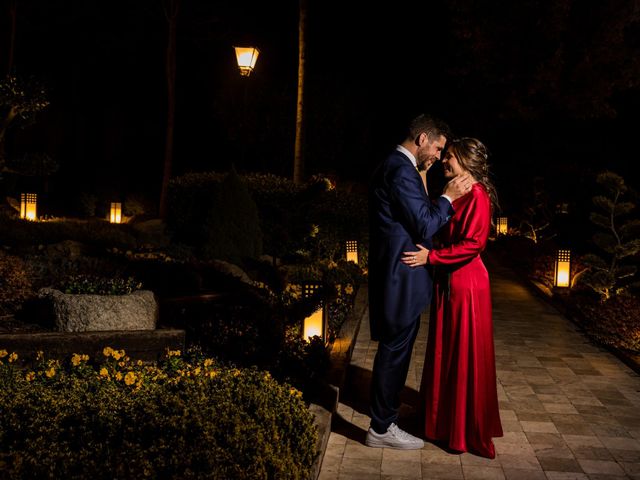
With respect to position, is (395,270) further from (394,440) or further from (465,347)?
(394,440)

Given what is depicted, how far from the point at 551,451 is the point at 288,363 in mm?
2371

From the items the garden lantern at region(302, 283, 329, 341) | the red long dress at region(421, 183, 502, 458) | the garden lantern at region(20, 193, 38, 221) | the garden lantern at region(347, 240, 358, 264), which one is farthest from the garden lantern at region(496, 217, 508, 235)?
the red long dress at region(421, 183, 502, 458)

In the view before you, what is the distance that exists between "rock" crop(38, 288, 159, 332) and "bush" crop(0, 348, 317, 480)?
1046mm

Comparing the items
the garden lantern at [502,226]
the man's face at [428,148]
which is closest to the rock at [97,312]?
the man's face at [428,148]

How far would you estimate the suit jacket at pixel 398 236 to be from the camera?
15.5 ft

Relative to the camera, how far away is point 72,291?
7441 mm

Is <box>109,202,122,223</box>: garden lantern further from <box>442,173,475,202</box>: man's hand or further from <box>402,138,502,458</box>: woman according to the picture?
<box>442,173,475,202</box>: man's hand

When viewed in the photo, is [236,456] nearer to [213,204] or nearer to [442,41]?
[213,204]

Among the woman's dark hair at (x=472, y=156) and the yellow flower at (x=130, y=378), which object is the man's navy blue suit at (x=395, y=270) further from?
the yellow flower at (x=130, y=378)

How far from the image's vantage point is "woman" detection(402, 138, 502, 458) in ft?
16.1

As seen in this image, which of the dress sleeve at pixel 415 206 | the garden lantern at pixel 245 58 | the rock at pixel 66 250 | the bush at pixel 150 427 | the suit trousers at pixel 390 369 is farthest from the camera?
the garden lantern at pixel 245 58

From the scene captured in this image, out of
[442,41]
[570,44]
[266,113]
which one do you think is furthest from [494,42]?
[266,113]

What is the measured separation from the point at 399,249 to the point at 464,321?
682 millimetres

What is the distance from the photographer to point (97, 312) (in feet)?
23.2
